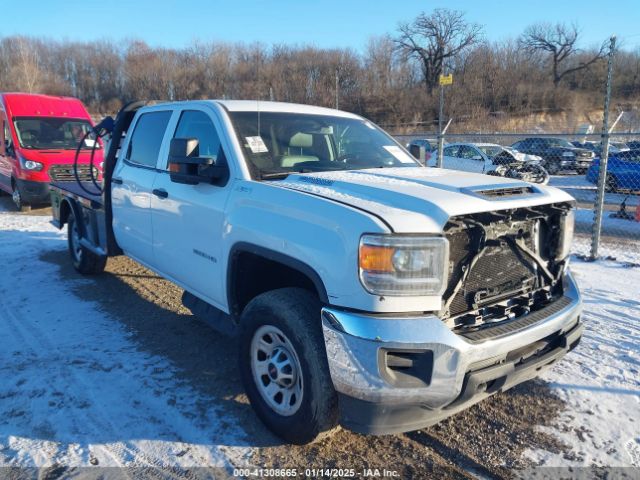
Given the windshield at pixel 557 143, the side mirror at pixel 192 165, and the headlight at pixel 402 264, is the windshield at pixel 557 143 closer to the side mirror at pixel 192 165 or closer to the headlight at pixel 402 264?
the side mirror at pixel 192 165

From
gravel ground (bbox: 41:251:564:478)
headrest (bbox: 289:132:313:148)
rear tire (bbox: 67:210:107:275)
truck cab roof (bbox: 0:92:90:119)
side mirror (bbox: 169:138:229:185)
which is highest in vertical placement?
truck cab roof (bbox: 0:92:90:119)

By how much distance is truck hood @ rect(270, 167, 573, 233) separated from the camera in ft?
8.36

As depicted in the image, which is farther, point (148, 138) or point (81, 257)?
point (81, 257)

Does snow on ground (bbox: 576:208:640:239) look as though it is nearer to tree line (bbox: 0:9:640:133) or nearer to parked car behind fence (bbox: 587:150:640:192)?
parked car behind fence (bbox: 587:150:640:192)

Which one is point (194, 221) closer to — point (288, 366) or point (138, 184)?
point (138, 184)

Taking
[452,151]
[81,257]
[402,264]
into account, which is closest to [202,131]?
[402,264]

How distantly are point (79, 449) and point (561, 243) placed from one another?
3180mm

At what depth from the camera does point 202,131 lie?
3.92 m

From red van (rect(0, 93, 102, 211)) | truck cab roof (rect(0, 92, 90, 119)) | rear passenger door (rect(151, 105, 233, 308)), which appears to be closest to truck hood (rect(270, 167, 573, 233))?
rear passenger door (rect(151, 105, 233, 308))

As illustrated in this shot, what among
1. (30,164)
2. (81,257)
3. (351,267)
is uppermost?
(30,164)

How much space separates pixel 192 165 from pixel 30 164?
933cm

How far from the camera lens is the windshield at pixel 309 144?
11.8 feet

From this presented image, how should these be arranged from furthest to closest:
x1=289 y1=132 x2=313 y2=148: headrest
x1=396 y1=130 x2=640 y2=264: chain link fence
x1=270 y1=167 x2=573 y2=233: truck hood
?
x1=396 y1=130 x2=640 y2=264: chain link fence, x1=289 y1=132 x2=313 y2=148: headrest, x1=270 y1=167 x2=573 y2=233: truck hood

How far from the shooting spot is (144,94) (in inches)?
1900
